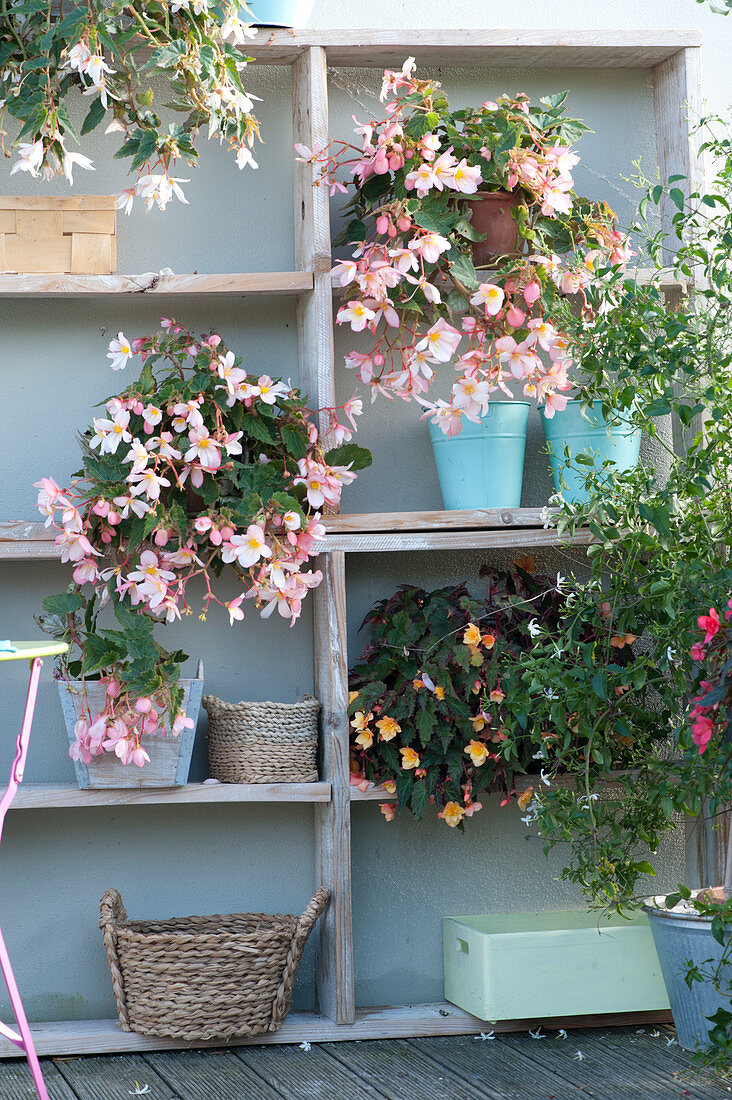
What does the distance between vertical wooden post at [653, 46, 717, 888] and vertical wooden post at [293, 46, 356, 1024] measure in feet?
2.50

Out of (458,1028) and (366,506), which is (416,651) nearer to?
(366,506)

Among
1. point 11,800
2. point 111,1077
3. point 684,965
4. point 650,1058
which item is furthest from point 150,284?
point 650,1058

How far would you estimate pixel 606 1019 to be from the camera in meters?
2.38

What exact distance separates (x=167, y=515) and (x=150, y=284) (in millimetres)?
502

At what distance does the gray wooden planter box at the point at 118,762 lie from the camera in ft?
7.39

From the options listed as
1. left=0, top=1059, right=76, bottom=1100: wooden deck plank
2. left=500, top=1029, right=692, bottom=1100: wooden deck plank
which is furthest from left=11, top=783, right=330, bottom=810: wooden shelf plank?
left=500, top=1029, right=692, bottom=1100: wooden deck plank

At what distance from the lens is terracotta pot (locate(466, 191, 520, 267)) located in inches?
93.5

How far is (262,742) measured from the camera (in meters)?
2.34

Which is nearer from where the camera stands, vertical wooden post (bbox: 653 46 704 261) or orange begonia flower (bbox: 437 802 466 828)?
orange begonia flower (bbox: 437 802 466 828)

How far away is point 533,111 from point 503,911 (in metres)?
1.77

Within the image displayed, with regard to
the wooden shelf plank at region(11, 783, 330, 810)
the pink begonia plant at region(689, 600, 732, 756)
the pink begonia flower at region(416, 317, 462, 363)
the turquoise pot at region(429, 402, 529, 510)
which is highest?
the pink begonia flower at region(416, 317, 462, 363)

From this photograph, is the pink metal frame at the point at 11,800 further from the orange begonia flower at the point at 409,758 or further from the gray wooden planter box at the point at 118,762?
the orange begonia flower at the point at 409,758

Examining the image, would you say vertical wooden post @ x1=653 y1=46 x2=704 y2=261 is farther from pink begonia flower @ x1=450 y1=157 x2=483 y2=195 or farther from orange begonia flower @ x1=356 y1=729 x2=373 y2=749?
orange begonia flower @ x1=356 y1=729 x2=373 y2=749

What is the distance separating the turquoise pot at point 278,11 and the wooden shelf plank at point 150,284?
20.8 inches
